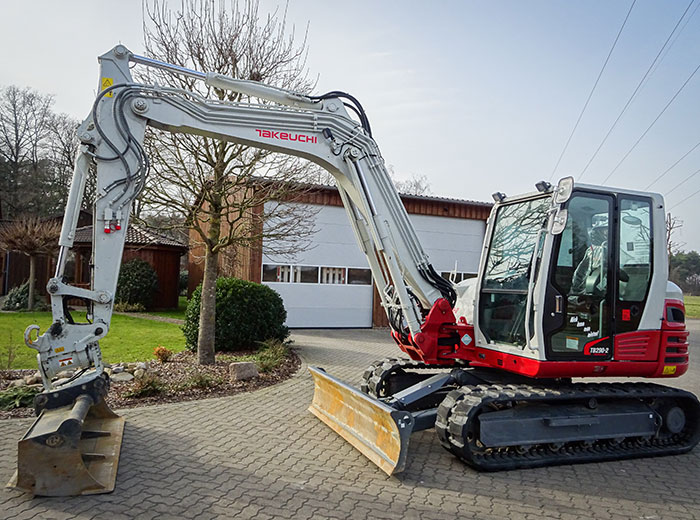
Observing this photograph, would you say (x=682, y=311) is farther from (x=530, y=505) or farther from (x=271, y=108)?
(x=271, y=108)

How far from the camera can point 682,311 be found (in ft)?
20.8

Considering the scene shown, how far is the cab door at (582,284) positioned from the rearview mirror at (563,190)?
0.20 metres

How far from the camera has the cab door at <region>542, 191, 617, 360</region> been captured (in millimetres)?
5516

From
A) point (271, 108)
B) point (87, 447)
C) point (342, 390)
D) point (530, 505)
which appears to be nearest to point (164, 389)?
point (87, 447)

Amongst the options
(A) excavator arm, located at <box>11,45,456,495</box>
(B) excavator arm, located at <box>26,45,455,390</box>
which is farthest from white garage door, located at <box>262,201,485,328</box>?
(B) excavator arm, located at <box>26,45,455,390</box>

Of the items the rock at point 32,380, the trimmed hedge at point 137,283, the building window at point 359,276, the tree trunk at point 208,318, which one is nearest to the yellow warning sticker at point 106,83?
the tree trunk at point 208,318

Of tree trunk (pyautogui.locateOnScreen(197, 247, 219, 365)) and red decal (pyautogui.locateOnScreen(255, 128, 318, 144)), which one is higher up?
red decal (pyautogui.locateOnScreen(255, 128, 318, 144))

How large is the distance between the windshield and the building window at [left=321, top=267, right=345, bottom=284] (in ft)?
35.6

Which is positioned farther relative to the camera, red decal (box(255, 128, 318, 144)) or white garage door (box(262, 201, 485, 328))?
white garage door (box(262, 201, 485, 328))

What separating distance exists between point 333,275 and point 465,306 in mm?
10839

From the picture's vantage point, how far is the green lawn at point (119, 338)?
11.1m

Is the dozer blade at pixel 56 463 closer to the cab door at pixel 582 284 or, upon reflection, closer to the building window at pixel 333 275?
the cab door at pixel 582 284

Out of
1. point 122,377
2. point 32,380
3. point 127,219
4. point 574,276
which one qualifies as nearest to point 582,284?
point 574,276

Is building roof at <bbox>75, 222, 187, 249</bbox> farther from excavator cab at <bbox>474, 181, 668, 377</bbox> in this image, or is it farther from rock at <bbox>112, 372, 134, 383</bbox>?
excavator cab at <bbox>474, 181, 668, 377</bbox>
